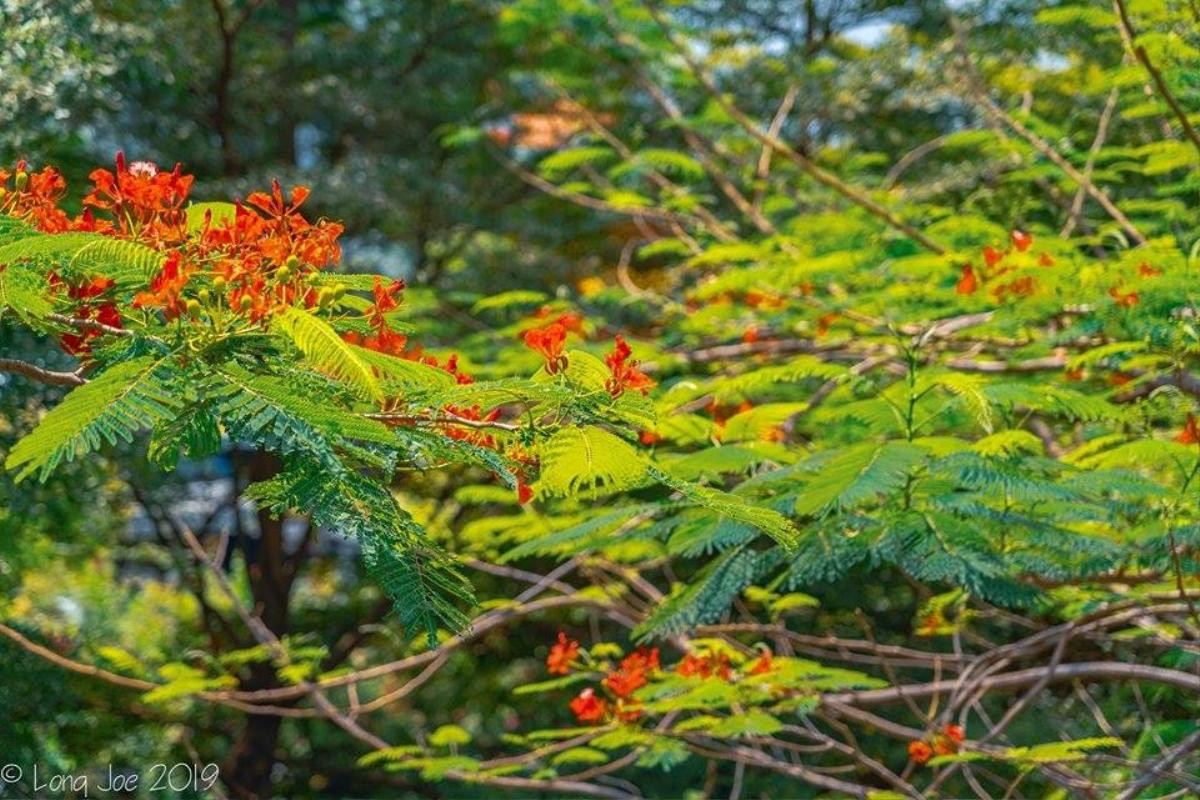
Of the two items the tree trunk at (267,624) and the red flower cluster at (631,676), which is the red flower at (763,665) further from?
the tree trunk at (267,624)

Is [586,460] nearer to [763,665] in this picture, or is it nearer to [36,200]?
[36,200]

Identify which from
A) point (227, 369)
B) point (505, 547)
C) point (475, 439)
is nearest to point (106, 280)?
point (227, 369)

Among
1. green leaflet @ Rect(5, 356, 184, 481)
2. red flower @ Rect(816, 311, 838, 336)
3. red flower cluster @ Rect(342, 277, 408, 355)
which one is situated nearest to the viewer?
green leaflet @ Rect(5, 356, 184, 481)

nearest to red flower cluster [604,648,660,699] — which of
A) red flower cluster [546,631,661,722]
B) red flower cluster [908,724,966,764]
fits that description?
red flower cluster [546,631,661,722]

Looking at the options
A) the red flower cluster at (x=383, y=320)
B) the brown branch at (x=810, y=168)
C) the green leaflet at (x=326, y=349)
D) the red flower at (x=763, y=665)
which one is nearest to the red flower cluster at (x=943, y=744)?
the red flower at (x=763, y=665)

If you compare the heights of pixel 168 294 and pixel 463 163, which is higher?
pixel 168 294

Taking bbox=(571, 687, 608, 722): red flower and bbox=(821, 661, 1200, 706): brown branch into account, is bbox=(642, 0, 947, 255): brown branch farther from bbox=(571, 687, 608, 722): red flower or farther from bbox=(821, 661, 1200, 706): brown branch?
bbox=(571, 687, 608, 722): red flower

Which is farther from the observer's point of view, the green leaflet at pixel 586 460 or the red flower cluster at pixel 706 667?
the red flower cluster at pixel 706 667

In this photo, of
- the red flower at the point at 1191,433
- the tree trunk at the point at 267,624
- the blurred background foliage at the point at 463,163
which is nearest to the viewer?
the red flower at the point at 1191,433

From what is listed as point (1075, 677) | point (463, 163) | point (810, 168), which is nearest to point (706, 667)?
point (1075, 677)

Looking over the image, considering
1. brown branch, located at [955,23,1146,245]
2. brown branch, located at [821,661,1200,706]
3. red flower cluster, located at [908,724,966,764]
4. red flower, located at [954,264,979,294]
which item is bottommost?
red flower cluster, located at [908,724,966,764]

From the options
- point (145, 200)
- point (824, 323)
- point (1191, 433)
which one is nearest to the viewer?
point (145, 200)

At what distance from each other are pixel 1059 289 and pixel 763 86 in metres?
5.09

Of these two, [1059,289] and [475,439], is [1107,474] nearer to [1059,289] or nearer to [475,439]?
[1059,289]
